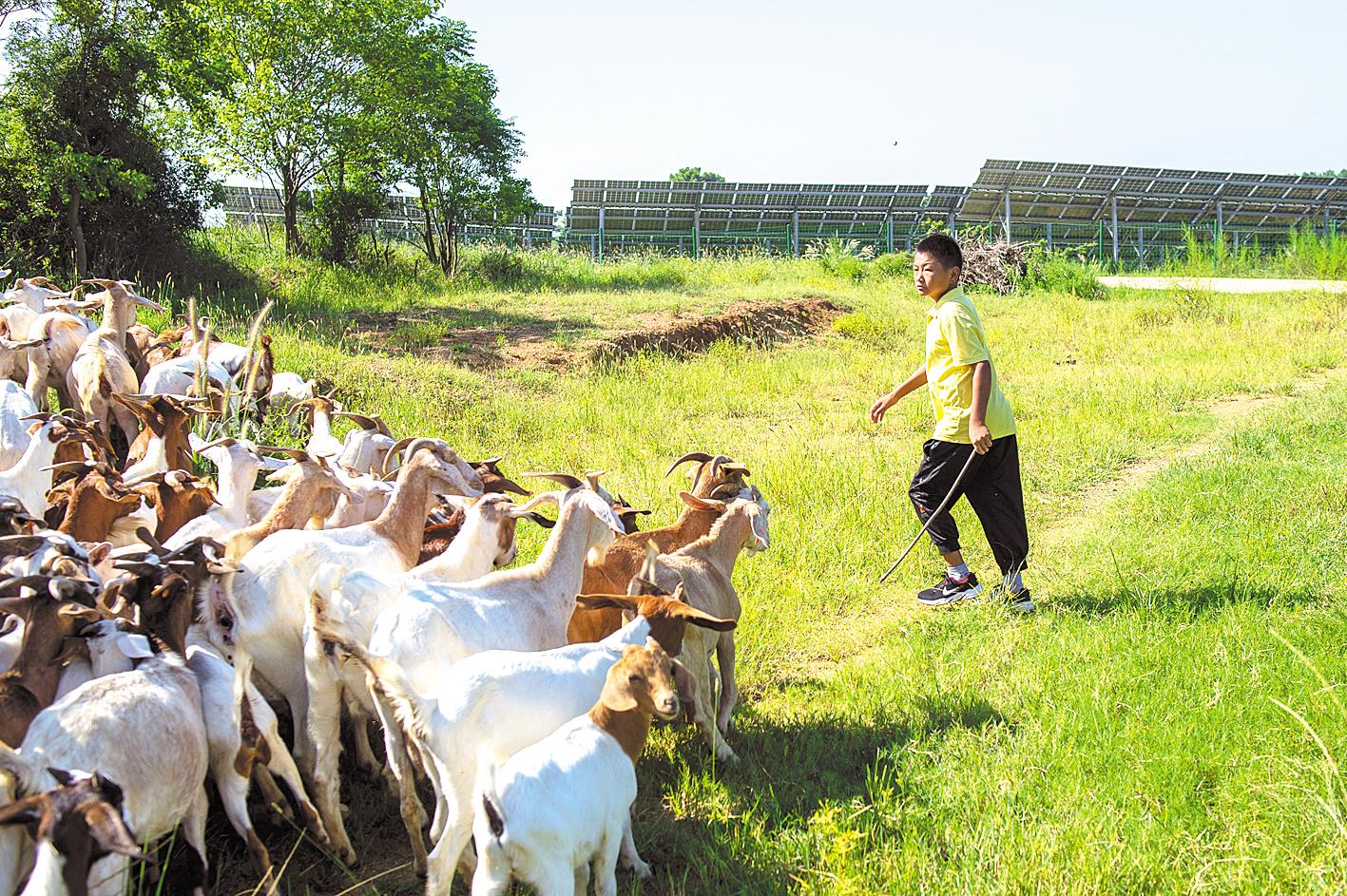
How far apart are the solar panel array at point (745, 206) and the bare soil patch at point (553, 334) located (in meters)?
11.1

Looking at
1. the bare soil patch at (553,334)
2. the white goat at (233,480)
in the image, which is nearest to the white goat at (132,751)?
the white goat at (233,480)

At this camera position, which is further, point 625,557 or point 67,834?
point 625,557

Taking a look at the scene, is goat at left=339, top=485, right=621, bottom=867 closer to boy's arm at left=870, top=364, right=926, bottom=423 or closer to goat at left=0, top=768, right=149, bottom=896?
goat at left=0, top=768, right=149, bottom=896

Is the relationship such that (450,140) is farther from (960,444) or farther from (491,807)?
(491,807)

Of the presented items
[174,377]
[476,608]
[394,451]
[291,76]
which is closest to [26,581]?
[476,608]

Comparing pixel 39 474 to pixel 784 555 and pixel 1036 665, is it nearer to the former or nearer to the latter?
pixel 784 555

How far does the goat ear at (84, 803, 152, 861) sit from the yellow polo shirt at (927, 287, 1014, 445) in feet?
13.8

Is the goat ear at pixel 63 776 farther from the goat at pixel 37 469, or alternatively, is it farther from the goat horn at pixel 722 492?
the goat horn at pixel 722 492

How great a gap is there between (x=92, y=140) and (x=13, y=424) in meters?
8.55

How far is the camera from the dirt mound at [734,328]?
12602mm

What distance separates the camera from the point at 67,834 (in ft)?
7.86

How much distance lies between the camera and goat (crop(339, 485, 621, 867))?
3365 millimetres

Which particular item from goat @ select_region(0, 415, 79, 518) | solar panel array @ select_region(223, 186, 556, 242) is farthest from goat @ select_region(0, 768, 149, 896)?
solar panel array @ select_region(223, 186, 556, 242)

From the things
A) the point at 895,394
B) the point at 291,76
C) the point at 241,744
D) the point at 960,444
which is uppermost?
the point at 291,76
